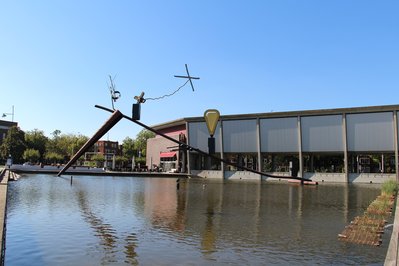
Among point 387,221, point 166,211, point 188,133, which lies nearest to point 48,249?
point 166,211

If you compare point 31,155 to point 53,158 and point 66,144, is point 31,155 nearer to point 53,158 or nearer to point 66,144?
point 53,158

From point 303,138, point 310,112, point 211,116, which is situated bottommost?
point 211,116

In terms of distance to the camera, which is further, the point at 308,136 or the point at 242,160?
the point at 242,160

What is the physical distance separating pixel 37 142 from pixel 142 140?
36842 mm

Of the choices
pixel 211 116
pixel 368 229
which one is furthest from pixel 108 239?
pixel 368 229

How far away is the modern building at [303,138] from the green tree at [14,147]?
3423 cm

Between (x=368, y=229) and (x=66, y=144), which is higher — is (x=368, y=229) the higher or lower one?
the lower one

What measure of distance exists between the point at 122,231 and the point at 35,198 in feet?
32.6

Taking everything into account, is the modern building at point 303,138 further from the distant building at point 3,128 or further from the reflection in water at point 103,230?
the distant building at point 3,128

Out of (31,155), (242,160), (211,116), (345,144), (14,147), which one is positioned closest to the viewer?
(211,116)

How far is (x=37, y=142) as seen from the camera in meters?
94.6

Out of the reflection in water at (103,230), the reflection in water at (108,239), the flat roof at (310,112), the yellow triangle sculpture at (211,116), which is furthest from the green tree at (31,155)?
the yellow triangle sculpture at (211,116)

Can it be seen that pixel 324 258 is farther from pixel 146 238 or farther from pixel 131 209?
pixel 131 209

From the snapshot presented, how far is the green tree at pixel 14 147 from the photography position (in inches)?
3250
